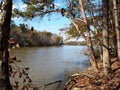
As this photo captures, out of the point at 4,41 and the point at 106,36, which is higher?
the point at 4,41

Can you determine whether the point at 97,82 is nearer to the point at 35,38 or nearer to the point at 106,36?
the point at 106,36

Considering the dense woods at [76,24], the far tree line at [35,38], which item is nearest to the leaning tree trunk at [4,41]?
the dense woods at [76,24]

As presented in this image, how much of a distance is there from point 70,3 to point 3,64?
9.96 m

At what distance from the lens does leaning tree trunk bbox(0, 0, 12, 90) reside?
4.70 m

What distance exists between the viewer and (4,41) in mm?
4723

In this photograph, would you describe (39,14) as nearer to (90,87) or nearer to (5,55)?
(90,87)

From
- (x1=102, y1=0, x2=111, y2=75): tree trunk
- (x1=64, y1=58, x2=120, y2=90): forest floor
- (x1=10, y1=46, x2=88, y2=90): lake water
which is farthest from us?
(x1=10, y1=46, x2=88, y2=90): lake water

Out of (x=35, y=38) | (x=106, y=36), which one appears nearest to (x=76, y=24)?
(x=106, y=36)

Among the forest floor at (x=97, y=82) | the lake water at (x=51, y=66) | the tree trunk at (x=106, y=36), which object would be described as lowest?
the lake water at (x=51, y=66)

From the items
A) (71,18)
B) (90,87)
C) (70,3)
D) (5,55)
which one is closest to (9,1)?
(5,55)

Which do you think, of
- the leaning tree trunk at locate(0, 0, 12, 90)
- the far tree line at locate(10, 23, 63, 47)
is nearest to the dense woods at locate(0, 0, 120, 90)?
the leaning tree trunk at locate(0, 0, 12, 90)

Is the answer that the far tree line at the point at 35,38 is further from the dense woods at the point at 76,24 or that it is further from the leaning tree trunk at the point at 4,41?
the leaning tree trunk at the point at 4,41

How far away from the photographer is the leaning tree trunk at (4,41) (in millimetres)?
4699

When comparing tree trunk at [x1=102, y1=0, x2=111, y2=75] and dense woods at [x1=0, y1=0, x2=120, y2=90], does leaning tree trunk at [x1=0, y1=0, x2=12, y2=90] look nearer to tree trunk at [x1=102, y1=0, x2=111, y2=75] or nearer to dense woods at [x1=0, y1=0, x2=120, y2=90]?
dense woods at [x1=0, y1=0, x2=120, y2=90]
